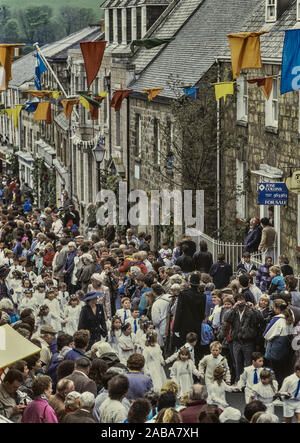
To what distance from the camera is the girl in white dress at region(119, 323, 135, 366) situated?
14758 mm

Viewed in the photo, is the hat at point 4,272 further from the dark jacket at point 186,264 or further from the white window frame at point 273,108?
the white window frame at point 273,108

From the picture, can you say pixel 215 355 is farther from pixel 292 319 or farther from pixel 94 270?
pixel 94 270

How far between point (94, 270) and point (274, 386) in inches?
333

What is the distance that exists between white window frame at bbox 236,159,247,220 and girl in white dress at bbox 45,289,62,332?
A: 9.99m

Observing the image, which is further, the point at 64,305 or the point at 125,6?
the point at 125,6

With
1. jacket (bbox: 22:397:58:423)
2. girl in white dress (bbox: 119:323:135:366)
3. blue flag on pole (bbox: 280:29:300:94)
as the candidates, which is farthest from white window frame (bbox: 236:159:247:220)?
jacket (bbox: 22:397:58:423)

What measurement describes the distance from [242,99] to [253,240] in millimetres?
5662

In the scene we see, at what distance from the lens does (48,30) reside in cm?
3875

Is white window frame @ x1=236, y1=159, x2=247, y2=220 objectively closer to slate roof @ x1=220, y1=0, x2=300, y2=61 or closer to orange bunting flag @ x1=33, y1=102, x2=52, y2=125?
slate roof @ x1=220, y1=0, x2=300, y2=61

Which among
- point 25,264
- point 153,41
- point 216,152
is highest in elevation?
point 153,41

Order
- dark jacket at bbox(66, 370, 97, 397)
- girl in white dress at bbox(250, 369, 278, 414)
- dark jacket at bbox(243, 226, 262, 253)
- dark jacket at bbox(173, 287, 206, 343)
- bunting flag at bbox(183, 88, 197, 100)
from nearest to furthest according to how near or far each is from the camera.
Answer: dark jacket at bbox(66, 370, 97, 397)
girl in white dress at bbox(250, 369, 278, 414)
dark jacket at bbox(173, 287, 206, 343)
dark jacket at bbox(243, 226, 262, 253)
bunting flag at bbox(183, 88, 197, 100)

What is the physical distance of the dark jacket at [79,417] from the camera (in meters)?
9.16

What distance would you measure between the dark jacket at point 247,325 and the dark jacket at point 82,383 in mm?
3857

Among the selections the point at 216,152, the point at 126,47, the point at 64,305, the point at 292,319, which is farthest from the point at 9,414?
the point at 126,47
